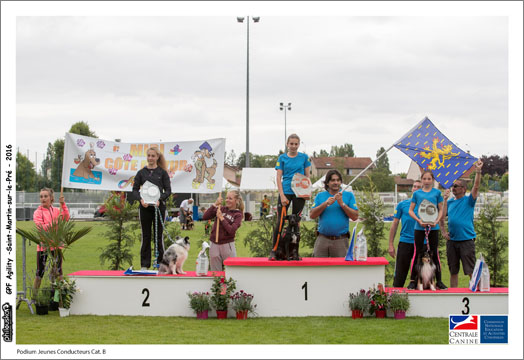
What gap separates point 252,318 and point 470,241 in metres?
3.14

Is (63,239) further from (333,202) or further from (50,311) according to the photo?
(333,202)

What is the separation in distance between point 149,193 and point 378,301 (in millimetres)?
3246

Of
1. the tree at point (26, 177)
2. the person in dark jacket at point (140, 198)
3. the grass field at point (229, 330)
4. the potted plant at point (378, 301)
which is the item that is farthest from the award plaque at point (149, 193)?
the tree at point (26, 177)

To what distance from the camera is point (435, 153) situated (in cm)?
816

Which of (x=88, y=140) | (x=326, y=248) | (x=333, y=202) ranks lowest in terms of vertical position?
(x=326, y=248)

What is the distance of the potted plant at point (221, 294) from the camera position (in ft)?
22.8

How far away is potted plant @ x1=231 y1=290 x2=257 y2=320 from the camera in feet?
22.6

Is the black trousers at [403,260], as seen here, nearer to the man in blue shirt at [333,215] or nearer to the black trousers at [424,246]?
the black trousers at [424,246]

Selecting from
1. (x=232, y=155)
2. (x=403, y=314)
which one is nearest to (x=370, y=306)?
(x=403, y=314)

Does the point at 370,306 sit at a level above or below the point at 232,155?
below

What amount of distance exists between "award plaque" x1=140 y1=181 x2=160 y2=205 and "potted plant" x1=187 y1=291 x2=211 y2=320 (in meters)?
1.48

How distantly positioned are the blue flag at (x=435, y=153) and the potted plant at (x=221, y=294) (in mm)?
3108

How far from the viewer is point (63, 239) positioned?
24.7 feet

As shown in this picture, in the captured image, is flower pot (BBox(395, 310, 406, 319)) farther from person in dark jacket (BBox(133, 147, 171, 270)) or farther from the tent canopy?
the tent canopy
